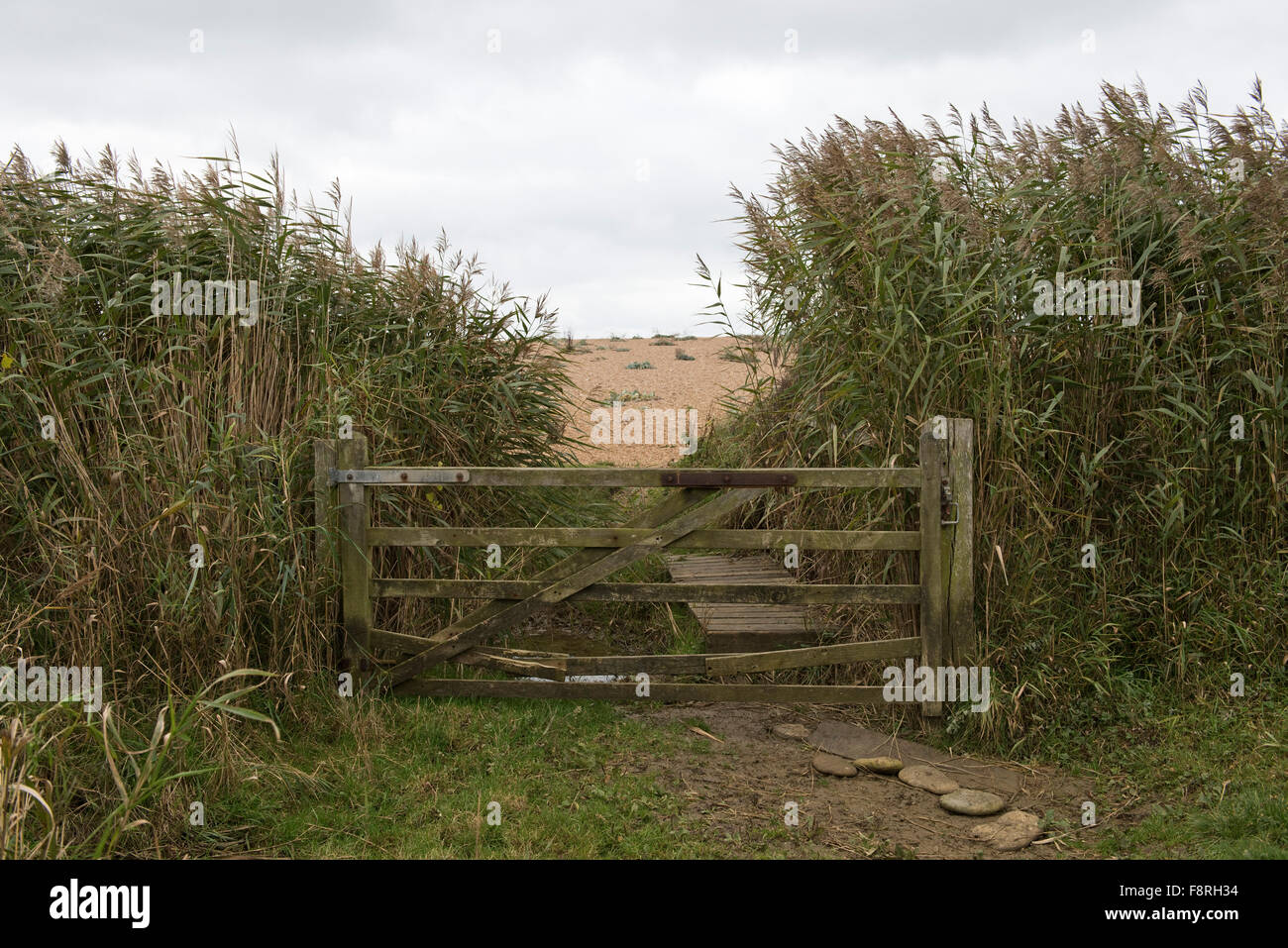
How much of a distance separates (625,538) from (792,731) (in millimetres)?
1486

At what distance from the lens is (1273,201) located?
19.1 feet

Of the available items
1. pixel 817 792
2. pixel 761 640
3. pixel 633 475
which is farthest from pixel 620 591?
pixel 817 792

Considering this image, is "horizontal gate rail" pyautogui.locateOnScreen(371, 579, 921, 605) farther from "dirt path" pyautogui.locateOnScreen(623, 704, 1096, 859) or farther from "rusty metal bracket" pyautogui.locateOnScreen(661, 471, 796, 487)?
"dirt path" pyautogui.locateOnScreen(623, 704, 1096, 859)

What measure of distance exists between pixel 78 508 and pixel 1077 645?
543 centimetres

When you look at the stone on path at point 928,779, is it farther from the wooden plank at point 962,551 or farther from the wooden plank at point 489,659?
the wooden plank at point 489,659

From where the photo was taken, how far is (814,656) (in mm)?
5512

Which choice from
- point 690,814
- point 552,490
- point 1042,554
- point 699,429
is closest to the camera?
point 690,814

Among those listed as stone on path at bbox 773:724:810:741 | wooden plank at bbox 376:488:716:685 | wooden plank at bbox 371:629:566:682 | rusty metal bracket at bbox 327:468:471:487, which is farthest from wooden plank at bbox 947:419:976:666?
rusty metal bracket at bbox 327:468:471:487

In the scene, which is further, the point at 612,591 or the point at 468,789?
the point at 612,591

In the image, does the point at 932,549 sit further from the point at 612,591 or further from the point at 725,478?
the point at 612,591

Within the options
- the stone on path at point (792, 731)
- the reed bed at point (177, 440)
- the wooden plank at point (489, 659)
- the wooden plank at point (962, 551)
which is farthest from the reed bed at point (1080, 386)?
the reed bed at point (177, 440)

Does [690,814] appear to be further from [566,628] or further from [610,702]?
[566,628]

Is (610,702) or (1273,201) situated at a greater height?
(1273,201)

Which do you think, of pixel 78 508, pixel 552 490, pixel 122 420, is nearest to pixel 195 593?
pixel 78 508
